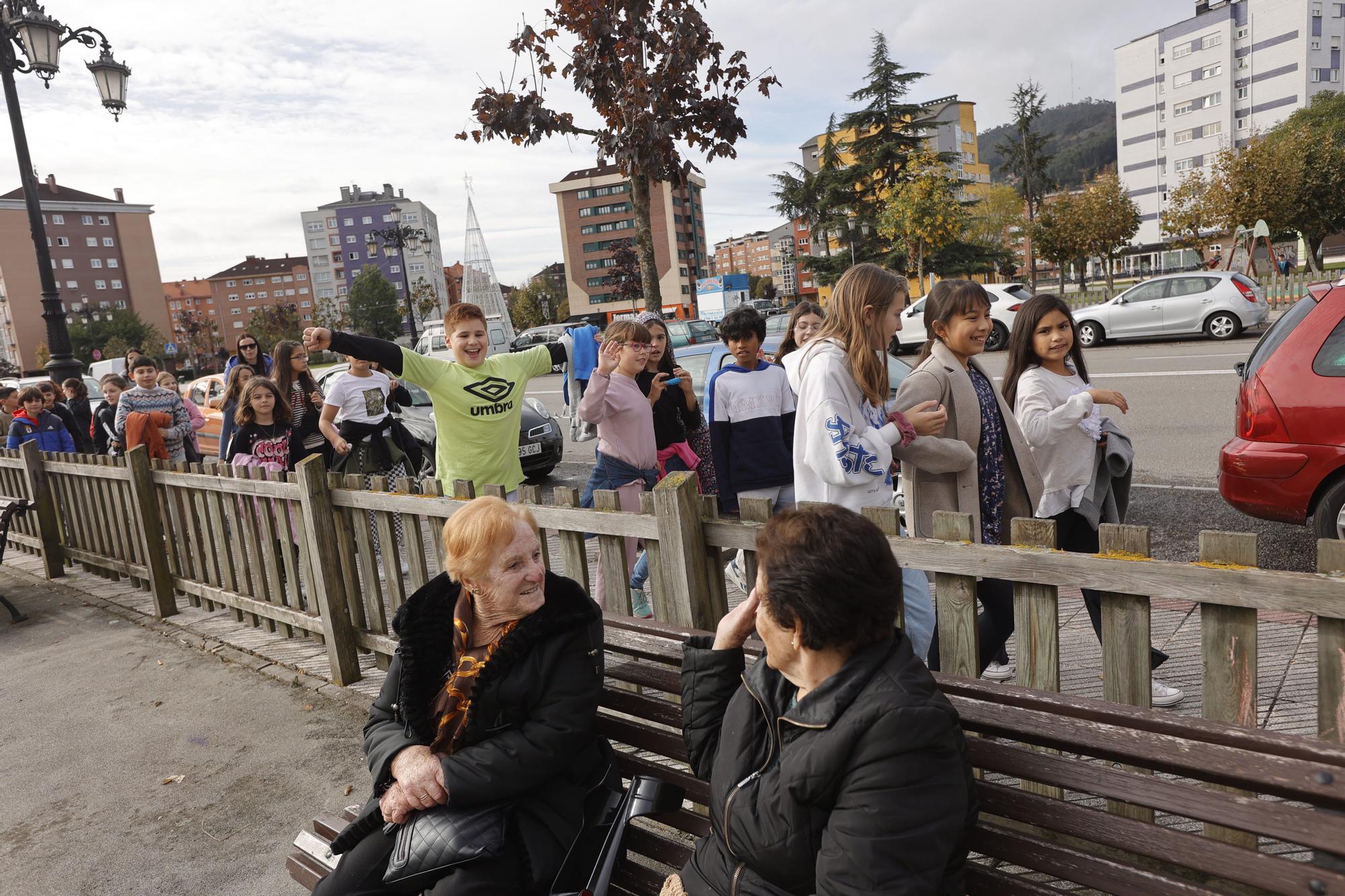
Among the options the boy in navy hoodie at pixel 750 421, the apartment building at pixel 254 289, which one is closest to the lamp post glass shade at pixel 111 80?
the boy in navy hoodie at pixel 750 421

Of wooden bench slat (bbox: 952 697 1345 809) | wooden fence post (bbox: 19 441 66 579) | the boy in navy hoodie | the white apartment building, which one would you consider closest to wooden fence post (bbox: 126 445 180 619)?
wooden fence post (bbox: 19 441 66 579)

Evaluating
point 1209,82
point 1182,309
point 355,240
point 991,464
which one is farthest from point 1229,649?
point 355,240

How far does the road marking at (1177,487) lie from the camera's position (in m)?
7.24

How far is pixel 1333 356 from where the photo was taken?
470 centimetres

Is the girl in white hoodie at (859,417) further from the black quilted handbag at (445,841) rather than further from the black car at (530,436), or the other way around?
the black car at (530,436)

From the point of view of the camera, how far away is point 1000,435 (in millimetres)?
3477

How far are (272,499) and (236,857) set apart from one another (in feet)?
7.56

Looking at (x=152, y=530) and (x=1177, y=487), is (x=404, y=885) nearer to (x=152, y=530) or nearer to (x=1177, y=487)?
(x=152, y=530)

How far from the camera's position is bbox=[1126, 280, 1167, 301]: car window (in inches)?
728

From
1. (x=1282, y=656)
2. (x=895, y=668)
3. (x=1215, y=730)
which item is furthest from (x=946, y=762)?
(x=1282, y=656)

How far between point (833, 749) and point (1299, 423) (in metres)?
4.47

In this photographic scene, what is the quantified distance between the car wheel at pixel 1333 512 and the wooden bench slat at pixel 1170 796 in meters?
3.96

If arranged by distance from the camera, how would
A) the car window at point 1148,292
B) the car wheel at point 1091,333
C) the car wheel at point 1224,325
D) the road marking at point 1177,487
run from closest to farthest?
the road marking at point 1177,487 < the car wheel at point 1224,325 < the car window at point 1148,292 < the car wheel at point 1091,333

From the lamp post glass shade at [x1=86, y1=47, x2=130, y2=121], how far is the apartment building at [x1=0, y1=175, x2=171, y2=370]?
319 ft
